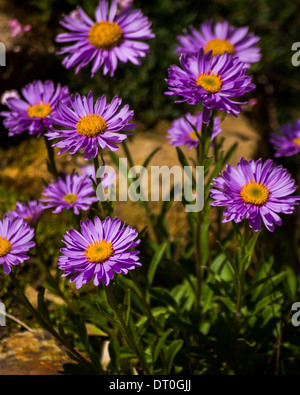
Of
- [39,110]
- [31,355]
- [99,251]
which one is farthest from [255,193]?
[31,355]

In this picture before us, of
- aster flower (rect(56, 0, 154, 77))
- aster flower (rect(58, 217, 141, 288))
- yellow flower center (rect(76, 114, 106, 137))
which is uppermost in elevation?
aster flower (rect(56, 0, 154, 77))

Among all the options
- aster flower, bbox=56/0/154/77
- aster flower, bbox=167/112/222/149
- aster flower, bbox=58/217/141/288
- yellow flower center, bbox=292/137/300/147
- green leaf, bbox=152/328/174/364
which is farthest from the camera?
yellow flower center, bbox=292/137/300/147

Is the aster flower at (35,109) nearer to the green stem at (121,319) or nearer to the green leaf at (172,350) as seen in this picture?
the green stem at (121,319)

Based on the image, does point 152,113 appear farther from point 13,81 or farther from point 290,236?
point 290,236

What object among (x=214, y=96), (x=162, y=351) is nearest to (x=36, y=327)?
(x=162, y=351)

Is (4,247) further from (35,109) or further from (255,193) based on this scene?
A: (255,193)

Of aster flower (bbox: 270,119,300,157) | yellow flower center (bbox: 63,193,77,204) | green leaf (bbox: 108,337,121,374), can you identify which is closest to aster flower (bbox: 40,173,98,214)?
yellow flower center (bbox: 63,193,77,204)

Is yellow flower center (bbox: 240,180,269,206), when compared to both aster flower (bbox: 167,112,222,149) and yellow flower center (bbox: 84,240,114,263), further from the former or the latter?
aster flower (bbox: 167,112,222,149)
